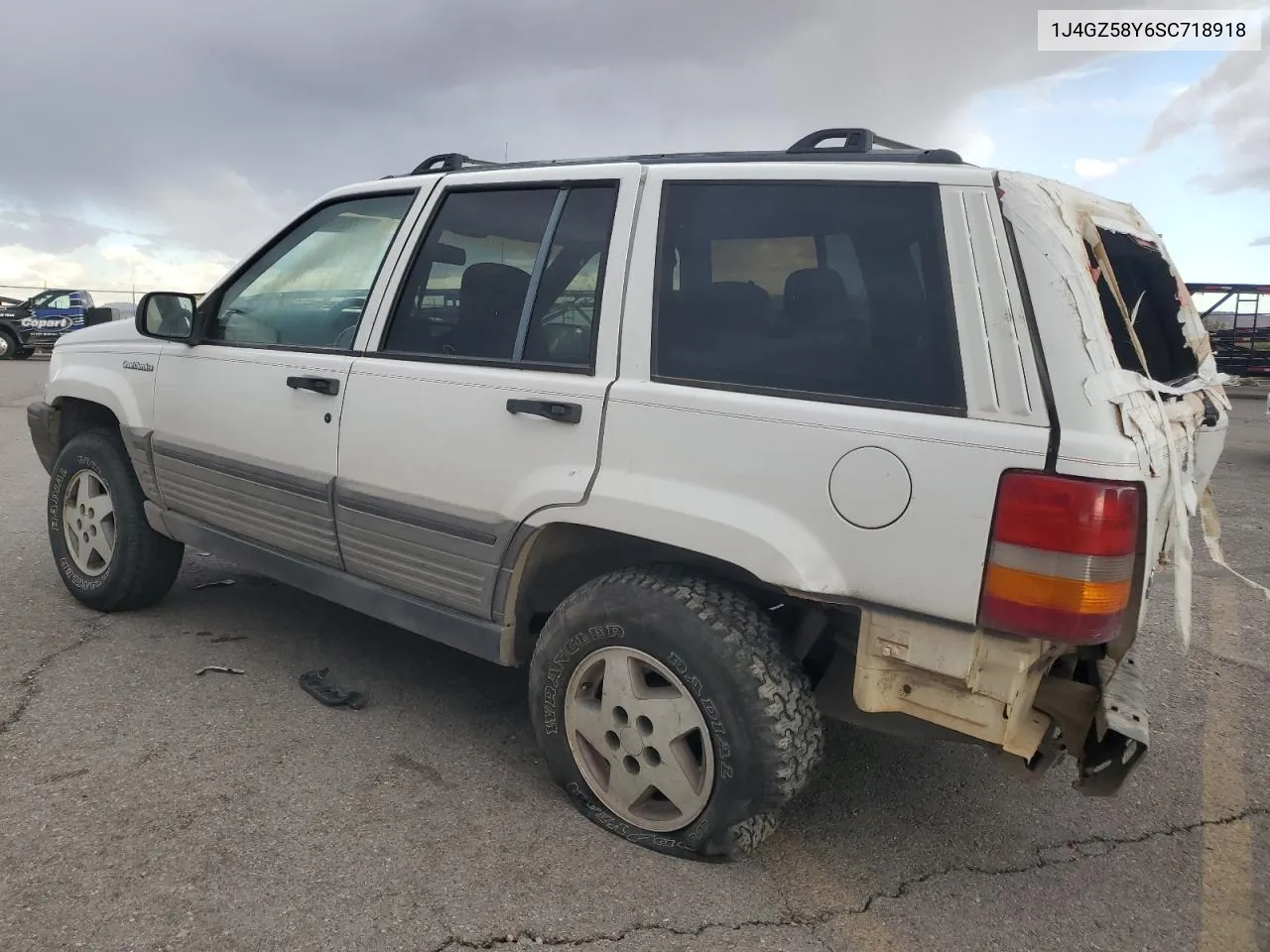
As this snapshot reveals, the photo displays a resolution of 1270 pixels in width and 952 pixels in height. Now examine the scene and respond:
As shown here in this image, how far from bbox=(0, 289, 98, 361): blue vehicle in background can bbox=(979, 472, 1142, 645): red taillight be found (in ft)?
77.3

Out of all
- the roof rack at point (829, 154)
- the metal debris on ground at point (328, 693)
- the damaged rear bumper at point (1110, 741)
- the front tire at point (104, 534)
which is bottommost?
the metal debris on ground at point (328, 693)

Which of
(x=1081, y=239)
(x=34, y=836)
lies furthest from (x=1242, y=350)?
(x=34, y=836)

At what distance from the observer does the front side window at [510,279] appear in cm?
279

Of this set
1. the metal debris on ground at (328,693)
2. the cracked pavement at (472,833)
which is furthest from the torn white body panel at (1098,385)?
the metal debris on ground at (328,693)

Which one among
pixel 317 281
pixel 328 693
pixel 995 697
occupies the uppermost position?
pixel 317 281

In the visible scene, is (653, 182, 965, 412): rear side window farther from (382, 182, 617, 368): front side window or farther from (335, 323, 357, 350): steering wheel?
(335, 323, 357, 350): steering wheel

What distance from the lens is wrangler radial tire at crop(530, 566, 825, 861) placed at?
94.9 inches

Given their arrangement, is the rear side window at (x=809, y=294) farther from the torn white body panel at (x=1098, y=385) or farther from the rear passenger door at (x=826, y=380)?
the torn white body panel at (x=1098, y=385)

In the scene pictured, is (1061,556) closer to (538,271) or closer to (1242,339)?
(538,271)

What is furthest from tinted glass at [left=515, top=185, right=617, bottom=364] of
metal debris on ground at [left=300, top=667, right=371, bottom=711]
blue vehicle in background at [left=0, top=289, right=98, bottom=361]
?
blue vehicle in background at [left=0, top=289, right=98, bottom=361]

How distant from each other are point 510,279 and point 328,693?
5.62 feet

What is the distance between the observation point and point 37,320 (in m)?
21.8

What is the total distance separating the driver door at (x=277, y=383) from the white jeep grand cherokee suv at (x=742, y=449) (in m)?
0.02

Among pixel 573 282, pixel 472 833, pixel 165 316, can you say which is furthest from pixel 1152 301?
pixel 165 316
